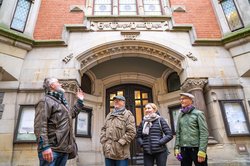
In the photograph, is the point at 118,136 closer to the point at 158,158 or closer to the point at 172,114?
the point at 158,158

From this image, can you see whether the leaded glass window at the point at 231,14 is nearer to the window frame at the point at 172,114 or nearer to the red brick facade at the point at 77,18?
the red brick facade at the point at 77,18

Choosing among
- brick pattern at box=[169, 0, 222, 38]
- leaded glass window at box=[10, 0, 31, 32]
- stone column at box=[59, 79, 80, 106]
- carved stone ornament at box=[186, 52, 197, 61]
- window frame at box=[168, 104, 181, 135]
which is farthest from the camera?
window frame at box=[168, 104, 181, 135]

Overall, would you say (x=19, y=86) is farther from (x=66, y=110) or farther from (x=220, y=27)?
(x=220, y=27)

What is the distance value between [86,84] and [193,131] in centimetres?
559

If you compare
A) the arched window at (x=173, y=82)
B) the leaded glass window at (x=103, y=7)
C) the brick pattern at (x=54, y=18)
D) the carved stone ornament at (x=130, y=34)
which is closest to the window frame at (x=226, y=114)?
the arched window at (x=173, y=82)

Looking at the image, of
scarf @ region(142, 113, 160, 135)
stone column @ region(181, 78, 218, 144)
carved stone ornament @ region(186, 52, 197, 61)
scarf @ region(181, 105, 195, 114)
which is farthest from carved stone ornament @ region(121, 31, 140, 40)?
scarf @ region(181, 105, 195, 114)

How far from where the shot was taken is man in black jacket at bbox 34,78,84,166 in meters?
2.43

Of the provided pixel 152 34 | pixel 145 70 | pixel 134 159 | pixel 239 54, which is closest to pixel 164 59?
pixel 152 34

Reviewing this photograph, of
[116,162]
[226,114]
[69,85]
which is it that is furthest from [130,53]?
[116,162]

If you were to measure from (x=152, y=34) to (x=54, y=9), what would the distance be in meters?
3.69

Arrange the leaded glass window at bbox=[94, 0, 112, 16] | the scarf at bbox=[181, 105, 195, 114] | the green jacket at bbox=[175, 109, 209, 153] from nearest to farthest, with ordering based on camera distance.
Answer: the green jacket at bbox=[175, 109, 209, 153], the scarf at bbox=[181, 105, 195, 114], the leaded glass window at bbox=[94, 0, 112, 16]

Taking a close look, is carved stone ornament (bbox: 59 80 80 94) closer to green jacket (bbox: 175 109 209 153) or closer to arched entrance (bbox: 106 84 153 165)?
arched entrance (bbox: 106 84 153 165)

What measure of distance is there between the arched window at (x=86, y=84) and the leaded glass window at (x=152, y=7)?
345cm

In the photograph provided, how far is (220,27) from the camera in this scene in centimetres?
718
